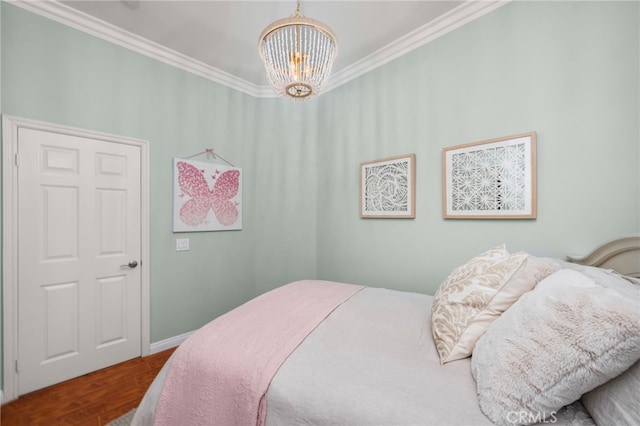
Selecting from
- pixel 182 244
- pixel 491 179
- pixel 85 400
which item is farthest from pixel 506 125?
pixel 85 400

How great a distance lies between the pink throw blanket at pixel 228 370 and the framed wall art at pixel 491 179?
57.5 inches

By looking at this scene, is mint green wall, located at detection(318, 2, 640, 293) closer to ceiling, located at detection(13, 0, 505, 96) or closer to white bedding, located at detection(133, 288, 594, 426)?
ceiling, located at detection(13, 0, 505, 96)

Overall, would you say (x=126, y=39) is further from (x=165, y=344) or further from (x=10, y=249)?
(x=165, y=344)

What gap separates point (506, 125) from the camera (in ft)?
6.33

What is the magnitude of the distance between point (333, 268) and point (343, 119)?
66.4 inches

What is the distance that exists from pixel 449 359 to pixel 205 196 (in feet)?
8.73

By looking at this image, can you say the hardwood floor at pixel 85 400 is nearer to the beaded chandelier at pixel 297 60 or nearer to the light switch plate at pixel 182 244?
the light switch plate at pixel 182 244

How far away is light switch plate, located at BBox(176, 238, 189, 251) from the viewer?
9.07 feet

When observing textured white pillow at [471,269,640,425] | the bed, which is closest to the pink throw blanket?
the bed

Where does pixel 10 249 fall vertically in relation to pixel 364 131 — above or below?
below

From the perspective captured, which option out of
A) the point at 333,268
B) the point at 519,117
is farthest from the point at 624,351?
the point at 333,268

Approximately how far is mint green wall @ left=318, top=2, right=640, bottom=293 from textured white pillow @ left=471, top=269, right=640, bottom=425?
1054mm

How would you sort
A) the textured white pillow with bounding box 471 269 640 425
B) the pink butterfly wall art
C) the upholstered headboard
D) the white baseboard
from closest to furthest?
the textured white pillow with bounding box 471 269 640 425, the upholstered headboard, the white baseboard, the pink butterfly wall art

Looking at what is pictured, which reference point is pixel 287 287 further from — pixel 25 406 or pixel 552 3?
pixel 552 3
